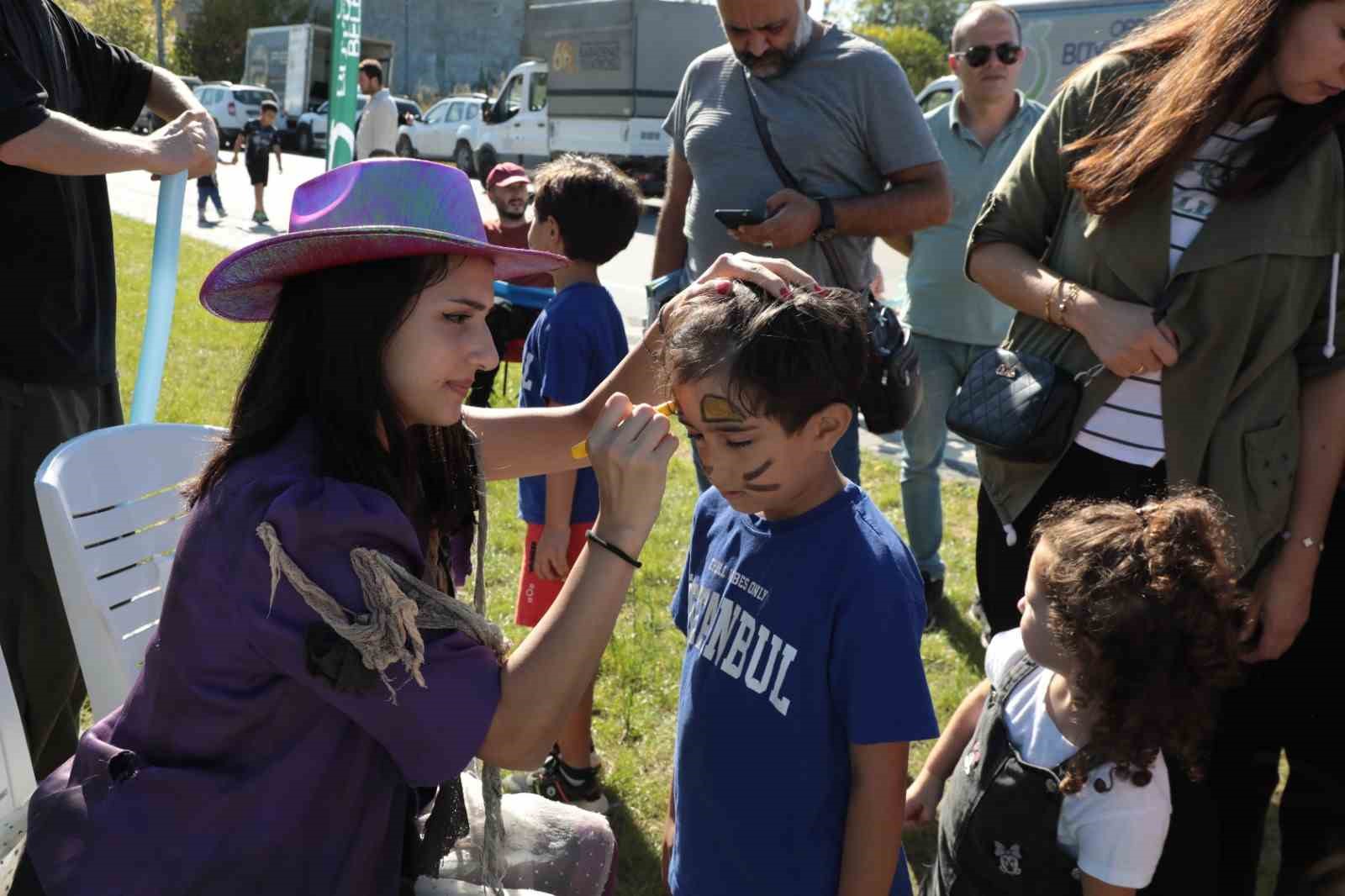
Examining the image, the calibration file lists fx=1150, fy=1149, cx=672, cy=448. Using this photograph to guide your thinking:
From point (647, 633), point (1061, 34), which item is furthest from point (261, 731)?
point (1061, 34)

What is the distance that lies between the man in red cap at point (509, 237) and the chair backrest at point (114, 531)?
6.58 feet

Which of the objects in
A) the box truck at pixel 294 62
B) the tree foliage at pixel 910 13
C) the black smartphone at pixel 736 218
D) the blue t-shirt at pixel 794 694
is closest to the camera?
the blue t-shirt at pixel 794 694

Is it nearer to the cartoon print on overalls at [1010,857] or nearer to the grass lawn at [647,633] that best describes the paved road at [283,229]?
the grass lawn at [647,633]

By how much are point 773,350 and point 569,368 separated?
1.18 meters

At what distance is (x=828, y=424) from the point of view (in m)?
1.78

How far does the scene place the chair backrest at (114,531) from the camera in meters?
1.99

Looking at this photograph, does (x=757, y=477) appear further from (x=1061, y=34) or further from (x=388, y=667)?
(x=1061, y=34)

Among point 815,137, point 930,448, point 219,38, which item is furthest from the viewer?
point 219,38

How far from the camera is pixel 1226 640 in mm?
1849

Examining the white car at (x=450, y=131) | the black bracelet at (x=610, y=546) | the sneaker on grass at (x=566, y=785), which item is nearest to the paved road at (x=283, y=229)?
the white car at (x=450, y=131)

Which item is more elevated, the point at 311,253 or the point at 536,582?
the point at 311,253

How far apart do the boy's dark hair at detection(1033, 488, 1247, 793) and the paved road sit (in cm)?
414

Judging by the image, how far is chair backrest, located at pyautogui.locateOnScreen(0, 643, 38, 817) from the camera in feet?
6.11

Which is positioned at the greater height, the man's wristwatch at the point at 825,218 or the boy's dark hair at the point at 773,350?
the man's wristwatch at the point at 825,218
